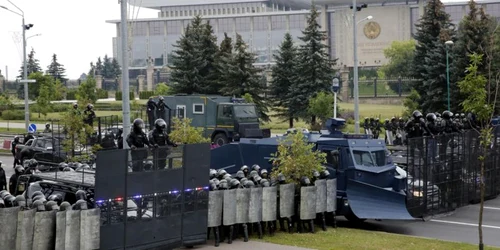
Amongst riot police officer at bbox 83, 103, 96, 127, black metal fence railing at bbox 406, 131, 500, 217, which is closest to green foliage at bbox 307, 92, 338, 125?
riot police officer at bbox 83, 103, 96, 127

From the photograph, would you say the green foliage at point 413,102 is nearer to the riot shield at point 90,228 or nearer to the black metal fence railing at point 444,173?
the black metal fence railing at point 444,173

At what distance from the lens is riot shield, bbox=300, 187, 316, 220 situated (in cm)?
1784

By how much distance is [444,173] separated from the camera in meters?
21.6

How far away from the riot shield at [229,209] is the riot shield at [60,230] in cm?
401

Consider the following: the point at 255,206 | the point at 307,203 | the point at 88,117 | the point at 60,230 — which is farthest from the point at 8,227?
the point at 88,117

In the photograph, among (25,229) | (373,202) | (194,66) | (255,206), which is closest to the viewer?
(25,229)

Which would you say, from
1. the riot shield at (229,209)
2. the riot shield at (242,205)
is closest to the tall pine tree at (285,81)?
the riot shield at (242,205)

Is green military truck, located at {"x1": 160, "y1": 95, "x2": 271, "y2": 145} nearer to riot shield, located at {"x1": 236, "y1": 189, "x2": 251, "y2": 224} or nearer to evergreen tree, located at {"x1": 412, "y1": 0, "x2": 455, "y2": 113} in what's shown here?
evergreen tree, located at {"x1": 412, "y1": 0, "x2": 455, "y2": 113}

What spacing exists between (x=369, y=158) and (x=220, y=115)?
64.3 feet

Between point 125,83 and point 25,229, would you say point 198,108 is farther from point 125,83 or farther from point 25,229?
point 25,229

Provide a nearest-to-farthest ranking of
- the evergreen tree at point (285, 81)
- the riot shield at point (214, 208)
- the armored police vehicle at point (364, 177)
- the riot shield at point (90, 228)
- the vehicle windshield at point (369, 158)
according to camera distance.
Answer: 1. the riot shield at point (90, 228)
2. the riot shield at point (214, 208)
3. the armored police vehicle at point (364, 177)
4. the vehicle windshield at point (369, 158)
5. the evergreen tree at point (285, 81)

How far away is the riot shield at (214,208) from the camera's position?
16453 mm

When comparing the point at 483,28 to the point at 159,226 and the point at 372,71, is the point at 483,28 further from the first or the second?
the point at 372,71

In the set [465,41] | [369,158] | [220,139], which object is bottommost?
[220,139]
